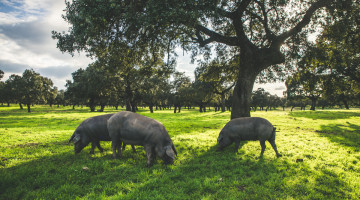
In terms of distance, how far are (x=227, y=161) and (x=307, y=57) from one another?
12.5 metres

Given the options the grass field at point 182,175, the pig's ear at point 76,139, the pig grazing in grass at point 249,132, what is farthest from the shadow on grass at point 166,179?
the pig grazing in grass at point 249,132

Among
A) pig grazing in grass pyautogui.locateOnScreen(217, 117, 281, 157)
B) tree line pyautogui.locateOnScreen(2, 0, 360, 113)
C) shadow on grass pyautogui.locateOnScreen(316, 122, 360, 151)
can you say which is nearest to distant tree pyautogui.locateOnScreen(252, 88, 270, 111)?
tree line pyautogui.locateOnScreen(2, 0, 360, 113)

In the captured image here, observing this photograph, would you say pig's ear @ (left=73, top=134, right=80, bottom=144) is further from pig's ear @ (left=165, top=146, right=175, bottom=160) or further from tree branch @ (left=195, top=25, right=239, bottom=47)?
tree branch @ (left=195, top=25, right=239, bottom=47)

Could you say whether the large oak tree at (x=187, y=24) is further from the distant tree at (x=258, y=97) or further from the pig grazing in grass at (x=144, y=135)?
the distant tree at (x=258, y=97)

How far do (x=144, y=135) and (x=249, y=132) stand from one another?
499 centimetres

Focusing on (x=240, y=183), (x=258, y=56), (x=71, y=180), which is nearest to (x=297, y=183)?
(x=240, y=183)

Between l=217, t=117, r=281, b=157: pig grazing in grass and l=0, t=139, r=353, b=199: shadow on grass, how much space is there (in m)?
0.98

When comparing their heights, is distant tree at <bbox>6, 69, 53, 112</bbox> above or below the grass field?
above

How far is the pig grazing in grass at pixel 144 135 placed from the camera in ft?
20.0

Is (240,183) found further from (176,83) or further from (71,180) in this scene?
(176,83)

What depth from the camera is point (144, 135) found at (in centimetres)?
620

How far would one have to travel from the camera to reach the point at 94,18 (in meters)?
8.30

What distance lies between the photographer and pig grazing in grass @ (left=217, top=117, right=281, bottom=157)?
729 cm

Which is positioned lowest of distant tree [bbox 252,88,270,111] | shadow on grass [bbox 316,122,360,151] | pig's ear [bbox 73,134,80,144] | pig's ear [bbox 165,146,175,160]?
shadow on grass [bbox 316,122,360,151]
